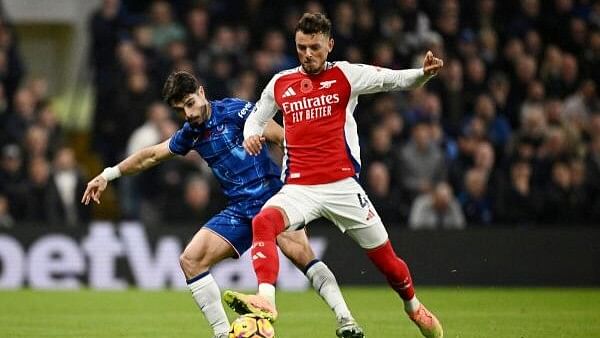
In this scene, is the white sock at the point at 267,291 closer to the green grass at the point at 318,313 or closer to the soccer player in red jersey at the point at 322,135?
the soccer player in red jersey at the point at 322,135

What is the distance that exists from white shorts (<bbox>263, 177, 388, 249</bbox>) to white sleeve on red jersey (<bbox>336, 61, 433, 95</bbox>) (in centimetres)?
68

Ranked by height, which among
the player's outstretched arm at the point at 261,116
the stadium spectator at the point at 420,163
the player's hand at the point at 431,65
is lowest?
→ the stadium spectator at the point at 420,163

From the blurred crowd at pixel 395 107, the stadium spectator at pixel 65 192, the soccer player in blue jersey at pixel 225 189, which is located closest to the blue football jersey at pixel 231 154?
the soccer player in blue jersey at pixel 225 189

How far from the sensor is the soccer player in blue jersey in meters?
9.68

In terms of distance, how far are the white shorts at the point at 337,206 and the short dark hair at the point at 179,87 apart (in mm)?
1019

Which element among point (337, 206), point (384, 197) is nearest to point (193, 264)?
point (337, 206)

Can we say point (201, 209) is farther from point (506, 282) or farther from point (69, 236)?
point (506, 282)

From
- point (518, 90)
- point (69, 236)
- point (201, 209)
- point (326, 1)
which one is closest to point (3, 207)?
point (69, 236)

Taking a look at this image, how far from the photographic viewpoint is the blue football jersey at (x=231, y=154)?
32.3 ft

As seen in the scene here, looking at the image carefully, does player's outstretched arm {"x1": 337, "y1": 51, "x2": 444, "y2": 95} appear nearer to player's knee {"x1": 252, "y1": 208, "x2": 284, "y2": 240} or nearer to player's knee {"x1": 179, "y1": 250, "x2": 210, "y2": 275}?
player's knee {"x1": 252, "y1": 208, "x2": 284, "y2": 240}

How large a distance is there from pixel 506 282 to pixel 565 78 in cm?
377

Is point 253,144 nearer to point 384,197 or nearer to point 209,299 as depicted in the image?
point 209,299

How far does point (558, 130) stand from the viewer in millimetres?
17906

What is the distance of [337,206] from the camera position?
914 centimetres
